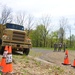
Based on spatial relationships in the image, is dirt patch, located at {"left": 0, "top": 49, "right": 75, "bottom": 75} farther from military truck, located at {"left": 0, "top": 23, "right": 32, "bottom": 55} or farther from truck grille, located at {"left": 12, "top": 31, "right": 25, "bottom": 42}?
truck grille, located at {"left": 12, "top": 31, "right": 25, "bottom": 42}

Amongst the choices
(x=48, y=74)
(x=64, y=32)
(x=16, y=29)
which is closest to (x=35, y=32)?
(x=64, y=32)

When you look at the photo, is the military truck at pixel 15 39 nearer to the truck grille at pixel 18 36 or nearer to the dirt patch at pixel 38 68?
the truck grille at pixel 18 36

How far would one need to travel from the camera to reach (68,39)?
95.1 meters

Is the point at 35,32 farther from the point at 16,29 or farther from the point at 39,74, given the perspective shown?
the point at 39,74

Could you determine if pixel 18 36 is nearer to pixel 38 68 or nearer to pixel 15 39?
pixel 15 39

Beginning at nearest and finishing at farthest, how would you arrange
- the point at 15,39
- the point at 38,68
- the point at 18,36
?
the point at 38,68 → the point at 15,39 → the point at 18,36

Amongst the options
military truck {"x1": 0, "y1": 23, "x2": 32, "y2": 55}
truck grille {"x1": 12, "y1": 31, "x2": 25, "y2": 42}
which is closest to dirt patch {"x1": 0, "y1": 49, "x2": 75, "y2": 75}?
military truck {"x1": 0, "y1": 23, "x2": 32, "y2": 55}

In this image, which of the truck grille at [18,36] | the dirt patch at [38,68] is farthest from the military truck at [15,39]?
the dirt patch at [38,68]

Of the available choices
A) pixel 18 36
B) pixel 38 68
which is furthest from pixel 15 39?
pixel 38 68

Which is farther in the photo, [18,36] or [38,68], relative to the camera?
[18,36]

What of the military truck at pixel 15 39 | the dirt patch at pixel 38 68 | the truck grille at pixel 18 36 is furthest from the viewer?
the truck grille at pixel 18 36

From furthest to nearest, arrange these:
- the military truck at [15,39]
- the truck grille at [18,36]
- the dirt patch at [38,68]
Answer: the truck grille at [18,36], the military truck at [15,39], the dirt patch at [38,68]

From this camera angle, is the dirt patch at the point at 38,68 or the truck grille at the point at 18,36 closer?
the dirt patch at the point at 38,68

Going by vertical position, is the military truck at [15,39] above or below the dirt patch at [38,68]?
above
